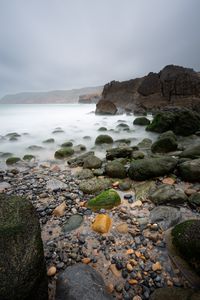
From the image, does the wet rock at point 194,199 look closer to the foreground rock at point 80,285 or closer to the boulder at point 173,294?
the boulder at point 173,294

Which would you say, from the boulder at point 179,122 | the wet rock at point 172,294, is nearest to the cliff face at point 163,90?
the boulder at point 179,122

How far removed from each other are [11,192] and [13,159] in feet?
7.25

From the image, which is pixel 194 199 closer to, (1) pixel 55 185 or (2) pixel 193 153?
(2) pixel 193 153

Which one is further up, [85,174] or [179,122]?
[179,122]

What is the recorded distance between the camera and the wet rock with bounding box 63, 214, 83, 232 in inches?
112

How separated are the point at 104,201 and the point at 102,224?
52 centimetres

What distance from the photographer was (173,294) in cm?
177

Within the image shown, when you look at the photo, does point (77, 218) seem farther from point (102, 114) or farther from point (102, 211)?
point (102, 114)

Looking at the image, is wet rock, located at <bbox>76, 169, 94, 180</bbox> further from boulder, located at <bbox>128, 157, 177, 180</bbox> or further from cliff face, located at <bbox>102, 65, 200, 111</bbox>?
cliff face, located at <bbox>102, 65, 200, 111</bbox>

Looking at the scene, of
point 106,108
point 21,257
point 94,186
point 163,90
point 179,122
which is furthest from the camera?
point 106,108

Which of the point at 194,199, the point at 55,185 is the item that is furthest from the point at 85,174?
the point at 194,199

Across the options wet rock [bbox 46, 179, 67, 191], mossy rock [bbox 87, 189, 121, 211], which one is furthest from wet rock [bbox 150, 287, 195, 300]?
wet rock [bbox 46, 179, 67, 191]

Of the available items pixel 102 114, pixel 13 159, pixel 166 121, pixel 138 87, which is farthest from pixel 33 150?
pixel 138 87

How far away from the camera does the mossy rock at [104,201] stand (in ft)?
10.7
